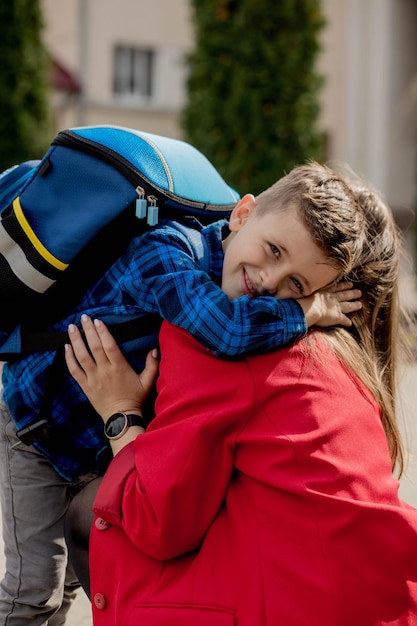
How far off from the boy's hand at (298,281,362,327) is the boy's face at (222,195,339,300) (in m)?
0.03

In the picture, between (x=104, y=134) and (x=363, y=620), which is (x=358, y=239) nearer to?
(x=104, y=134)

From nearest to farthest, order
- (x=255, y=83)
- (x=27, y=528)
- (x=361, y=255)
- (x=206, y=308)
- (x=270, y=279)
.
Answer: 1. (x=206, y=308)
2. (x=270, y=279)
3. (x=361, y=255)
4. (x=27, y=528)
5. (x=255, y=83)

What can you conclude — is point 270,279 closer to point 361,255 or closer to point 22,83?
point 361,255

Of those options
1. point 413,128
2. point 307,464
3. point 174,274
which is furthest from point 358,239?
point 413,128

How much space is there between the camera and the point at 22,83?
10.4m

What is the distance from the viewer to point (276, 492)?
151 centimetres

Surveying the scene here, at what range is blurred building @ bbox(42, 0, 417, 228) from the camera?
46.8ft

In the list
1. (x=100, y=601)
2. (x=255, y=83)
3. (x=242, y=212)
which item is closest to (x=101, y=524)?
(x=100, y=601)

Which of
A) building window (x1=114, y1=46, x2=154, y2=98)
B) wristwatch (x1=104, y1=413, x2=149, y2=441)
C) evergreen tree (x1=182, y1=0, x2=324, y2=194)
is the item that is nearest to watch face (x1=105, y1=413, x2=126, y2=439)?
wristwatch (x1=104, y1=413, x2=149, y2=441)

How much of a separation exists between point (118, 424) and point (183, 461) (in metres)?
0.33

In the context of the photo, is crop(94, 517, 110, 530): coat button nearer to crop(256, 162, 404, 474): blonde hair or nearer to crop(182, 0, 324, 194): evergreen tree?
crop(256, 162, 404, 474): blonde hair

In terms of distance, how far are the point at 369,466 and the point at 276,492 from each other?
23 cm

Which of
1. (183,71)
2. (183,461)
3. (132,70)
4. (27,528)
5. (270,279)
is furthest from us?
(132,70)

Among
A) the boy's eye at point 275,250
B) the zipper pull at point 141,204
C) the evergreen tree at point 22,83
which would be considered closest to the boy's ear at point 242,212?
the boy's eye at point 275,250
